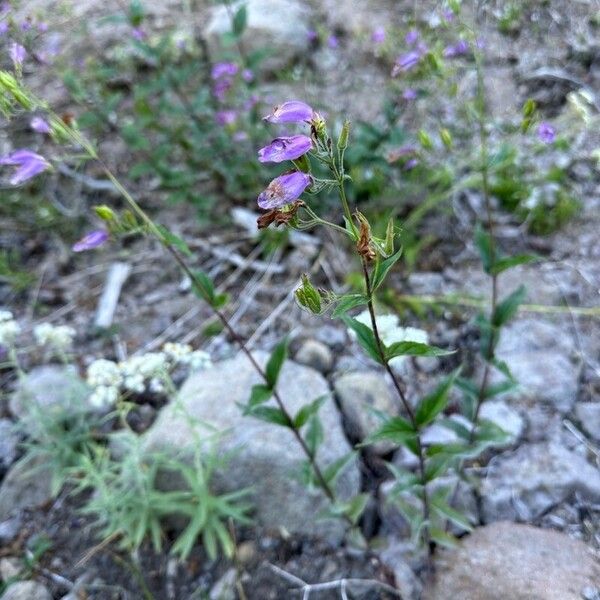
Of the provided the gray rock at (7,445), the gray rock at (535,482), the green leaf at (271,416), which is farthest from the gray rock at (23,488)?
the gray rock at (535,482)

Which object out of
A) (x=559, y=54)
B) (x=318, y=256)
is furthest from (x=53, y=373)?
(x=559, y=54)

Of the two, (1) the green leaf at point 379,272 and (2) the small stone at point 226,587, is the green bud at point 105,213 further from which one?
(2) the small stone at point 226,587

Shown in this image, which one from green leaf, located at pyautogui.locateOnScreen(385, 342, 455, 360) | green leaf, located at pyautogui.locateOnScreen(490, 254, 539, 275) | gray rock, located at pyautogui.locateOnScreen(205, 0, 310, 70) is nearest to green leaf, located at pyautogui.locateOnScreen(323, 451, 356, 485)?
green leaf, located at pyautogui.locateOnScreen(385, 342, 455, 360)

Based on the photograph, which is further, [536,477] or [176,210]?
[176,210]

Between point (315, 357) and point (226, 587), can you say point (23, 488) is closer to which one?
point (226, 587)

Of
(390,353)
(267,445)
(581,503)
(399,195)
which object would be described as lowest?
(581,503)

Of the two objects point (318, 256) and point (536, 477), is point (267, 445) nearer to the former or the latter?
point (536, 477)
